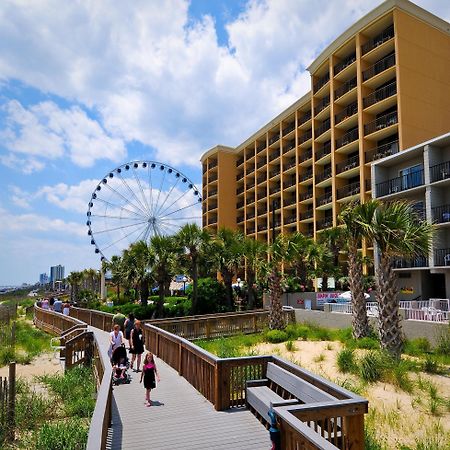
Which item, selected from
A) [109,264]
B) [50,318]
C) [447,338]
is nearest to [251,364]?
[447,338]

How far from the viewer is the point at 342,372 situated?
13.7 metres

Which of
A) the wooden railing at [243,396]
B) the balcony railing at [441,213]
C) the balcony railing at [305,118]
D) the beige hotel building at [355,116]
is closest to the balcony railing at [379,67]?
the beige hotel building at [355,116]

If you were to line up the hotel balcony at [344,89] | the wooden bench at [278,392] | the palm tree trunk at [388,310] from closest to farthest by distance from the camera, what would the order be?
the wooden bench at [278,392], the palm tree trunk at [388,310], the hotel balcony at [344,89]

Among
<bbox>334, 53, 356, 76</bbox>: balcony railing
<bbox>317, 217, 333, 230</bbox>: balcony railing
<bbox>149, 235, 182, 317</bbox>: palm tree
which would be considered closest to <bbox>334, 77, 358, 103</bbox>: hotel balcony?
<bbox>334, 53, 356, 76</bbox>: balcony railing

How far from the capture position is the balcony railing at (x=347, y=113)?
4225cm

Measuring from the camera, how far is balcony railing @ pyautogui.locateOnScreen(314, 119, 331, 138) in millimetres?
46931

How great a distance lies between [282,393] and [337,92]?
40983mm

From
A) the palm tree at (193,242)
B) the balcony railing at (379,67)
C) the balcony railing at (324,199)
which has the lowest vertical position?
the palm tree at (193,242)

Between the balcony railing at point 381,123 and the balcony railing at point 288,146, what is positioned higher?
the balcony railing at point 288,146

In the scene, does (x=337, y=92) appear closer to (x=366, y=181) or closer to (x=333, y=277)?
(x=366, y=181)

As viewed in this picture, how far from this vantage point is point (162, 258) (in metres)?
31.5

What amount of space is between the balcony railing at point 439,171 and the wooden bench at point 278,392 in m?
21.6

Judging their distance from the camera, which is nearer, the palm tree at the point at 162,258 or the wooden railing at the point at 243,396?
the wooden railing at the point at 243,396

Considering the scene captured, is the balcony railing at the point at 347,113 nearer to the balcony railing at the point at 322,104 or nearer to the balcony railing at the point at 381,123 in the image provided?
the balcony railing at the point at 381,123
